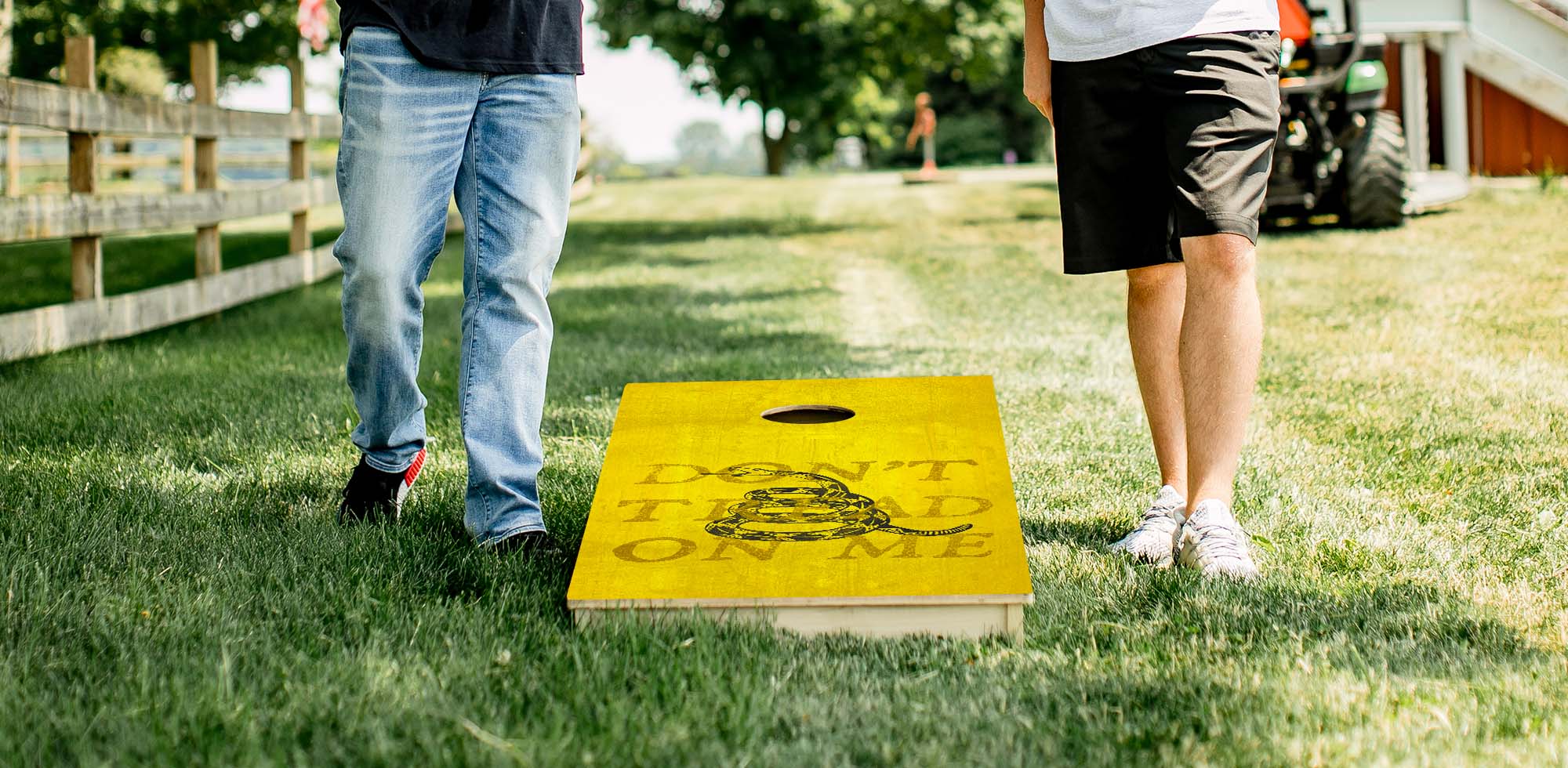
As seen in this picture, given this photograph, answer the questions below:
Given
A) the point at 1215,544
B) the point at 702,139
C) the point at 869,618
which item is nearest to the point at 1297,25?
the point at 1215,544

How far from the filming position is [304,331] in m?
6.16

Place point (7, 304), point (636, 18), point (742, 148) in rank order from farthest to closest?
point (742, 148), point (636, 18), point (7, 304)

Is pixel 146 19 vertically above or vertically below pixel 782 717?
above

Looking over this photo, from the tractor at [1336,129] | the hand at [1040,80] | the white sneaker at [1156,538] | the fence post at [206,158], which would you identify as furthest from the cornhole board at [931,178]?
the white sneaker at [1156,538]

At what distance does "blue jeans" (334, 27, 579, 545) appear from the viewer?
2588 millimetres

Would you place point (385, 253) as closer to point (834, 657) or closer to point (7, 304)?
point (834, 657)

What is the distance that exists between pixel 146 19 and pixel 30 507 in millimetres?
27917

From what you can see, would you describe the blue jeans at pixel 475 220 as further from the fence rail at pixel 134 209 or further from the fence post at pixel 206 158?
the fence post at pixel 206 158

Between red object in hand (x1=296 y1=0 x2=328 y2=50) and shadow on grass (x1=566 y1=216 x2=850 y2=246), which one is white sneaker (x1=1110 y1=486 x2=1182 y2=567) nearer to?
shadow on grass (x1=566 y1=216 x2=850 y2=246)

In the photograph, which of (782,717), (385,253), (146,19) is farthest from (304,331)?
(146,19)

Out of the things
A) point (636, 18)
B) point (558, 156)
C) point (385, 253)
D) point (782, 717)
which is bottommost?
point (782, 717)

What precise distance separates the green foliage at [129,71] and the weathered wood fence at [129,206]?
872 inches

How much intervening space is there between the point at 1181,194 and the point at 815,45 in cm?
2553

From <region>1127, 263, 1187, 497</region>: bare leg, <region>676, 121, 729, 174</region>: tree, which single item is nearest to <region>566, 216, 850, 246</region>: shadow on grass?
<region>1127, 263, 1187, 497</region>: bare leg
